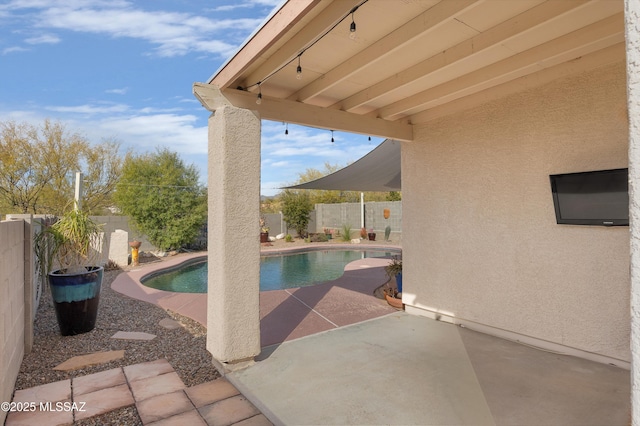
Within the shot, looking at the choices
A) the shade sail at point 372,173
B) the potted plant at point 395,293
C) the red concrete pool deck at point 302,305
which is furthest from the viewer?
the shade sail at point 372,173

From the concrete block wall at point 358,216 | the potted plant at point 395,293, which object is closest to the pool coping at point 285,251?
the concrete block wall at point 358,216

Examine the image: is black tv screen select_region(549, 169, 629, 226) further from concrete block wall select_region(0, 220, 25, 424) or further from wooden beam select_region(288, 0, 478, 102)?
concrete block wall select_region(0, 220, 25, 424)

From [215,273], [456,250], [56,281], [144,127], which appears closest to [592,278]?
[456,250]

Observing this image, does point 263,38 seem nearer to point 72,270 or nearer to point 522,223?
point 522,223

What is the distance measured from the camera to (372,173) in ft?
34.6

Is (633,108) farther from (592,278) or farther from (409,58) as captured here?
(592,278)

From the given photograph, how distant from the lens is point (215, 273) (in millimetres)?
4664

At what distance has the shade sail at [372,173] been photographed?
8.68 meters

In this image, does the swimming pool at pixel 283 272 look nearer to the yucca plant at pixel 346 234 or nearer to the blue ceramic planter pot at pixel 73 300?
the yucca plant at pixel 346 234

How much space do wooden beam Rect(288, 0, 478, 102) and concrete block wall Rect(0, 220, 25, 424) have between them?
4340 mm

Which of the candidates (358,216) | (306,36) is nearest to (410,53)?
(306,36)

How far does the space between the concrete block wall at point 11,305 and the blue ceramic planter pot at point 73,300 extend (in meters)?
0.78

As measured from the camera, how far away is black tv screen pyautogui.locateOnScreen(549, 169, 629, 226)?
4.32m

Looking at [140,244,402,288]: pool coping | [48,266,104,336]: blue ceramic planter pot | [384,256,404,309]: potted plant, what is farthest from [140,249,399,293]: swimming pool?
[48,266,104,336]: blue ceramic planter pot
